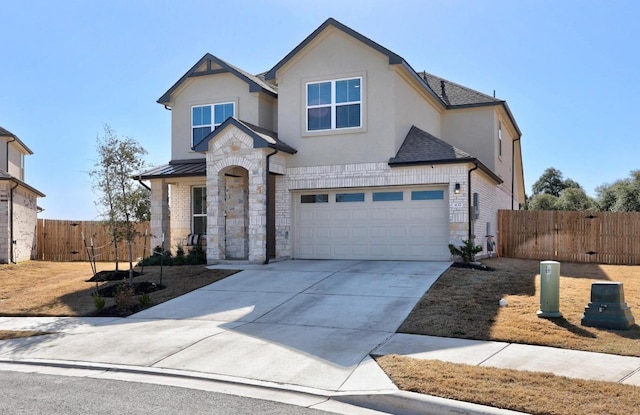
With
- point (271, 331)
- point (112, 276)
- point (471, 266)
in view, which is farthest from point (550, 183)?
point (271, 331)

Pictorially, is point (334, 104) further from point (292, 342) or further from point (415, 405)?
point (415, 405)

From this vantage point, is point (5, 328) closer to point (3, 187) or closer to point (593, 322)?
point (593, 322)

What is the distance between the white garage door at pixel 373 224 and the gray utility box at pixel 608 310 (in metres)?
7.53

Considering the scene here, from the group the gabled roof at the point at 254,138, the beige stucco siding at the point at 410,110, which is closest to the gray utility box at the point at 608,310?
the beige stucco siding at the point at 410,110

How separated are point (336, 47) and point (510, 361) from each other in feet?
43.2

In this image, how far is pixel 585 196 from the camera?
53.5 meters

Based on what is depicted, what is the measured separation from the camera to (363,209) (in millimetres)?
18812

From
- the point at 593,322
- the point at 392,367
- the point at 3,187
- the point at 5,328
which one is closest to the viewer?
the point at 392,367

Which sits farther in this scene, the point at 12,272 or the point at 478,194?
the point at 12,272

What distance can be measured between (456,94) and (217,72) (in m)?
9.55

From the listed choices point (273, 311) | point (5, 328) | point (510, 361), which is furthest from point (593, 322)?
point (5, 328)

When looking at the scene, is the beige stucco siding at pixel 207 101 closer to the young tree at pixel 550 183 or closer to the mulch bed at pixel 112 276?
the mulch bed at pixel 112 276

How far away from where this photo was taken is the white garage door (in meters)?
18.0

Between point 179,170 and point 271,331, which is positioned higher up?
point 179,170
